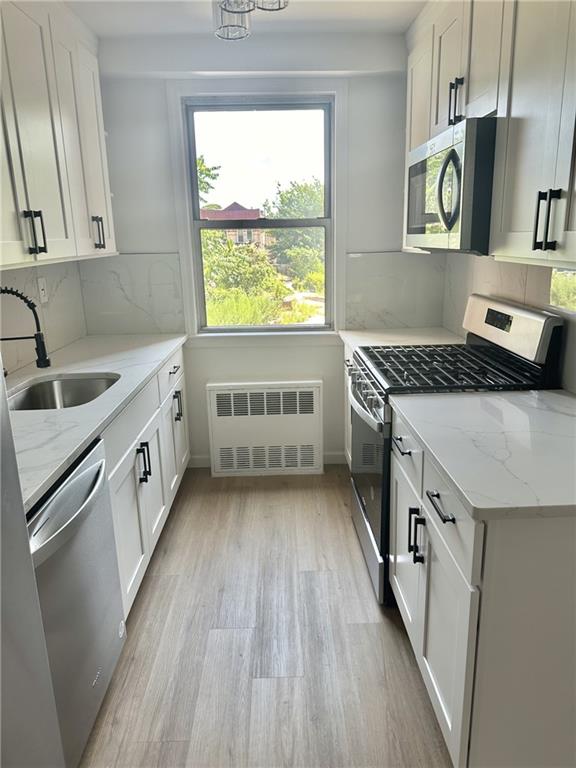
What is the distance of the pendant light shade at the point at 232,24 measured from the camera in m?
1.85

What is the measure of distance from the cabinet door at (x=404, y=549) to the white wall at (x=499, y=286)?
697 mm

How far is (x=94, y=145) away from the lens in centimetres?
262

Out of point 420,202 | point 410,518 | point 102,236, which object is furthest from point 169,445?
point 420,202

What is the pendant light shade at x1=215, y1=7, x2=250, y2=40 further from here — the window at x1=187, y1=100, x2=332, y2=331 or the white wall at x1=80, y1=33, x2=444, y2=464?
the window at x1=187, y1=100, x2=332, y2=331

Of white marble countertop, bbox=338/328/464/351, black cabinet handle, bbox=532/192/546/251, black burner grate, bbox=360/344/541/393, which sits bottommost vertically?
white marble countertop, bbox=338/328/464/351

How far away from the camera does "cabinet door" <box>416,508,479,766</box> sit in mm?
1229

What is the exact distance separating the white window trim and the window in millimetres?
56

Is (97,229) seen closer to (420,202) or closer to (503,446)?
(420,202)

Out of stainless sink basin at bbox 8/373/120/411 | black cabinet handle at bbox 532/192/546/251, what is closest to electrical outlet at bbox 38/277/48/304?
stainless sink basin at bbox 8/373/120/411

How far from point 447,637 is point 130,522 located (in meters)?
1.23

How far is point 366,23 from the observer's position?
8.66 feet

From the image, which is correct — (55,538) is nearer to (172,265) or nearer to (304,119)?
(172,265)

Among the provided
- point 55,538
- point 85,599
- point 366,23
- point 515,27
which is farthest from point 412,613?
point 366,23

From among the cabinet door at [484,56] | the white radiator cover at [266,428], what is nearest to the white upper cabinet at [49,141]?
the white radiator cover at [266,428]
